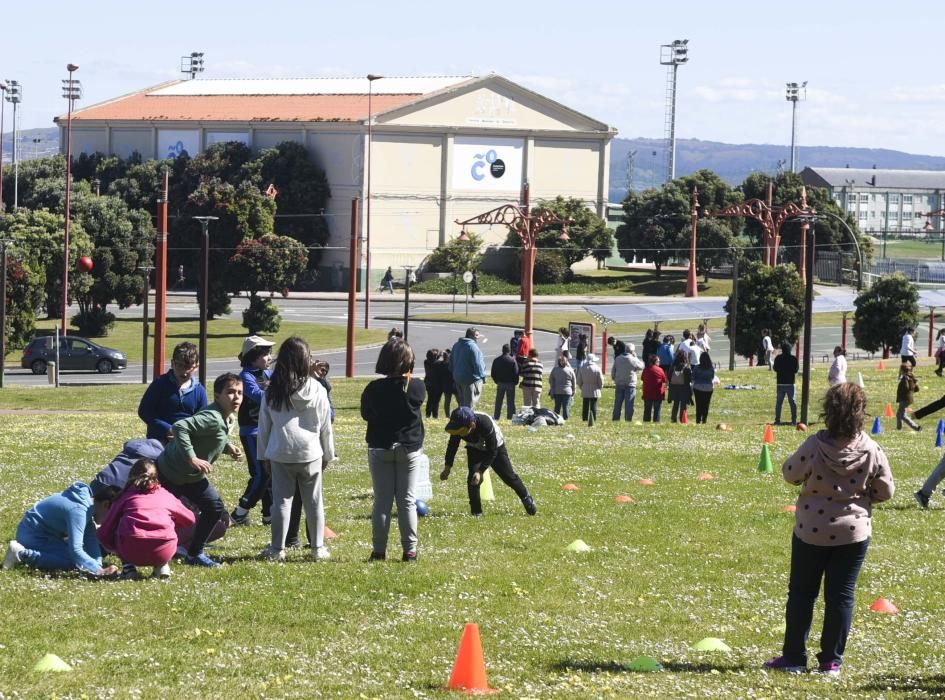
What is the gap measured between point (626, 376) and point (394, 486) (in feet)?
56.1

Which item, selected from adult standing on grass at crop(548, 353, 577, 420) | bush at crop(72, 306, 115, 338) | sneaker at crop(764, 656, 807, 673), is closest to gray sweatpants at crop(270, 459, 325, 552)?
sneaker at crop(764, 656, 807, 673)

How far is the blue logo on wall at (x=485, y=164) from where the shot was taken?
324ft

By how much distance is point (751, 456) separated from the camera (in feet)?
69.1

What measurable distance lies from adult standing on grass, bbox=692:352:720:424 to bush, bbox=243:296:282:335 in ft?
129

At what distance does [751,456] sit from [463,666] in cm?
1337

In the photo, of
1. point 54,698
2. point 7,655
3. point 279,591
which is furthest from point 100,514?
point 54,698

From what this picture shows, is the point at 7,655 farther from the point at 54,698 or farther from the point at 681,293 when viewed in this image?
the point at 681,293

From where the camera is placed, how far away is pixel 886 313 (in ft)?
175

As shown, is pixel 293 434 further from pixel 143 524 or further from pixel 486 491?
pixel 486 491

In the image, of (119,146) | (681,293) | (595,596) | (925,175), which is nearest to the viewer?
(595,596)

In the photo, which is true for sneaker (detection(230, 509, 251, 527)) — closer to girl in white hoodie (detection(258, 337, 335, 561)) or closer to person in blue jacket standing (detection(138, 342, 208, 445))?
person in blue jacket standing (detection(138, 342, 208, 445))

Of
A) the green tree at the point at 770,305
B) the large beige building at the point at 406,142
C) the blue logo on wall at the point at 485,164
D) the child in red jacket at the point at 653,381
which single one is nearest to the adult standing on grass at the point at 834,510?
the child in red jacket at the point at 653,381

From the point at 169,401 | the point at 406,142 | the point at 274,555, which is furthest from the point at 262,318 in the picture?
the point at 274,555

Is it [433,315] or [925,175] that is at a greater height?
[925,175]
